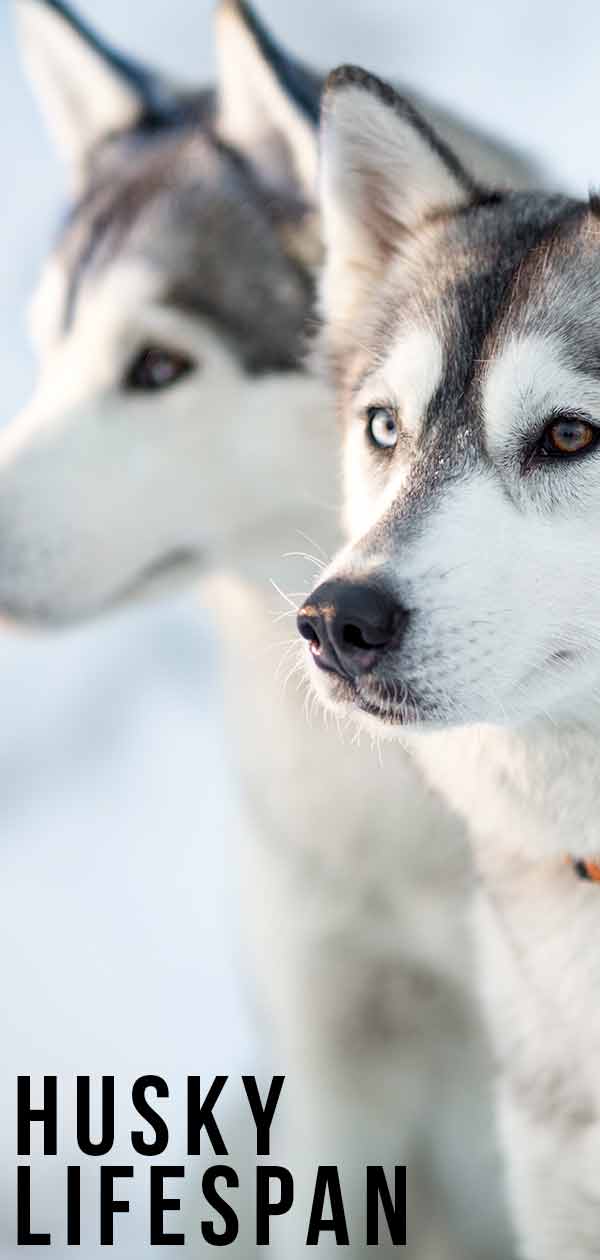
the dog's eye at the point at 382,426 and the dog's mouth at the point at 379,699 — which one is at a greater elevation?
the dog's eye at the point at 382,426

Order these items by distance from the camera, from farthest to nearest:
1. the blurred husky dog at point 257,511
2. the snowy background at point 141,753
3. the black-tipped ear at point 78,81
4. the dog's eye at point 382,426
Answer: the snowy background at point 141,753, the black-tipped ear at point 78,81, the blurred husky dog at point 257,511, the dog's eye at point 382,426

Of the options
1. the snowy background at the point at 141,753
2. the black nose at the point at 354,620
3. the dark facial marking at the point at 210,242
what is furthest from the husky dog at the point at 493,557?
the snowy background at the point at 141,753

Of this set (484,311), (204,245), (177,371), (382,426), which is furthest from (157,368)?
(484,311)

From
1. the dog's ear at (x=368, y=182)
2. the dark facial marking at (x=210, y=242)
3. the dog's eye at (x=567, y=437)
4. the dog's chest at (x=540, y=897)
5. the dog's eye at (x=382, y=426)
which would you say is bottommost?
the dog's chest at (x=540, y=897)

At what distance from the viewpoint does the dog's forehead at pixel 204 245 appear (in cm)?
199

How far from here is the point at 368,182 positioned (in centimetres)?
167

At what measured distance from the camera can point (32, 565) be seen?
6.40ft

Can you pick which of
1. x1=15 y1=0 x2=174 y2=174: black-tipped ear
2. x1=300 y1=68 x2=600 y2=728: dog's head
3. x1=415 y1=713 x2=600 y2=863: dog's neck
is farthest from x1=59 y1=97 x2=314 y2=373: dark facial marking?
x1=415 y1=713 x2=600 y2=863: dog's neck

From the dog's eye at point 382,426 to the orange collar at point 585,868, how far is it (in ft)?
1.66

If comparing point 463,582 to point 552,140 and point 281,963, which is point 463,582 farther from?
point 552,140

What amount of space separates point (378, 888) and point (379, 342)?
95cm

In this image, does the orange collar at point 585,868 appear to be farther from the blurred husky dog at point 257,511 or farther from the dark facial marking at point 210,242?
the dark facial marking at point 210,242

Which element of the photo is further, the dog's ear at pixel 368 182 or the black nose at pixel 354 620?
the dog's ear at pixel 368 182

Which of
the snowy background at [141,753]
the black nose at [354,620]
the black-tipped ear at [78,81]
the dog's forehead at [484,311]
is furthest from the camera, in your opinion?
the snowy background at [141,753]
